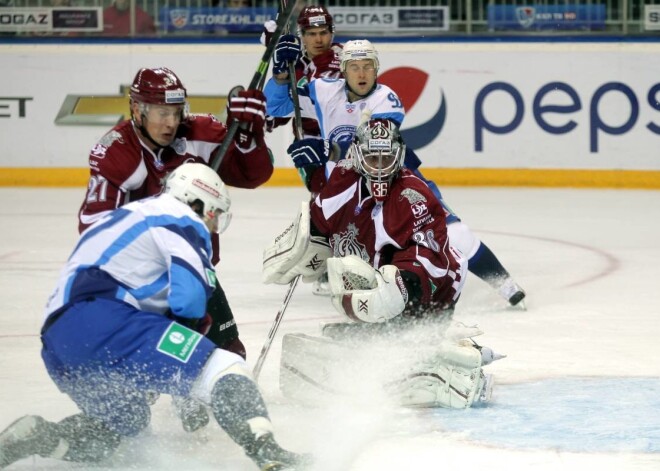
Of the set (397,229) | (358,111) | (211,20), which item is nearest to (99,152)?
(397,229)

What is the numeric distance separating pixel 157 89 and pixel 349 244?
0.83 m

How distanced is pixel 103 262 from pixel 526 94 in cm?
717

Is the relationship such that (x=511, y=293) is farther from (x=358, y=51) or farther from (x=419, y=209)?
(x=419, y=209)

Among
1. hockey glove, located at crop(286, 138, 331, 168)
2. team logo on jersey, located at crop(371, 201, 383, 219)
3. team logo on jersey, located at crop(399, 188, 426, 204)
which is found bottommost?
team logo on jersey, located at crop(371, 201, 383, 219)

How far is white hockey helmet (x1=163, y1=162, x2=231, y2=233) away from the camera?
3.19 meters

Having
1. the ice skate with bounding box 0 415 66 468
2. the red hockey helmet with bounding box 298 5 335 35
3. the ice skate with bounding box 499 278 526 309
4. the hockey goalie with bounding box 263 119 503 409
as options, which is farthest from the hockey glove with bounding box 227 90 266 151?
the red hockey helmet with bounding box 298 5 335 35

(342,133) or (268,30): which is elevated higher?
(268,30)

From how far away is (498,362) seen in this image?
4.48 metres

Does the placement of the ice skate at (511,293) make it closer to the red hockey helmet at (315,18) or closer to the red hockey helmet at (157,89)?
the red hockey helmet at (315,18)

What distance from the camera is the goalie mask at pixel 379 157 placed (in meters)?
4.10

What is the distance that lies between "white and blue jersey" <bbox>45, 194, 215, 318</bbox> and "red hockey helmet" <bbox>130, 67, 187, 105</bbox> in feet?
2.42

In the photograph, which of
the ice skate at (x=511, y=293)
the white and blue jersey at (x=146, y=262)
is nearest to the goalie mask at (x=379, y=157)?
the white and blue jersey at (x=146, y=262)

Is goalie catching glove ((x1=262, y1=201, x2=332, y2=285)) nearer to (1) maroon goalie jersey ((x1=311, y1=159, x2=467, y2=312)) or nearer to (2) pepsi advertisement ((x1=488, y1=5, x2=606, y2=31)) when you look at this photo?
(1) maroon goalie jersey ((x1=311, y1=159, x2=467, y2=312))

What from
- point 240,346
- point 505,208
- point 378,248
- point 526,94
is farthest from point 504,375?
point 526,94
